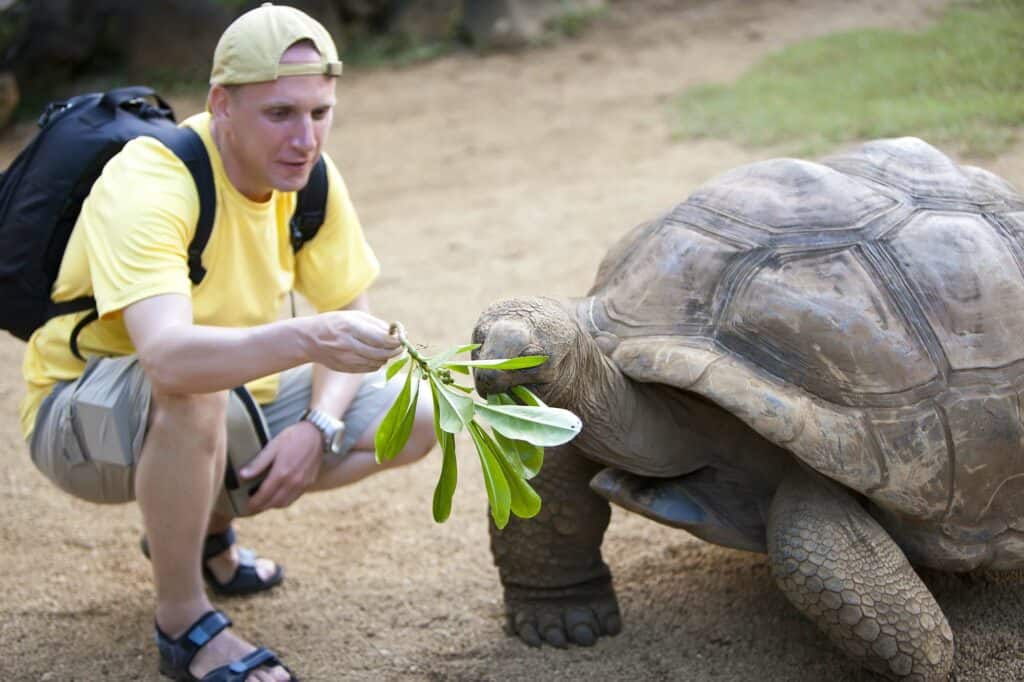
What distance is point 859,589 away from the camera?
85.8 inches

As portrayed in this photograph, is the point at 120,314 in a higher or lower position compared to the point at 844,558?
higher

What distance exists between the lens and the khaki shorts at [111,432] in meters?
2.44

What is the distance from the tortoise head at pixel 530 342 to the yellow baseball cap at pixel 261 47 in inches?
25.8

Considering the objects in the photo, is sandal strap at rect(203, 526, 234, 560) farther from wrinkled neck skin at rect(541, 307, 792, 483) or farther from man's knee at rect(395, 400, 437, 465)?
wrinkled neck skin at rect(541, 307, 792, 483)

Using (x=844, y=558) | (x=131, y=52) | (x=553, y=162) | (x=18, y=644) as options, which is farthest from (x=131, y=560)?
(x=131, y=52)

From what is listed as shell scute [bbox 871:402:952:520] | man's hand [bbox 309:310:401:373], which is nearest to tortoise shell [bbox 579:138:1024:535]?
shell scute [bbox 871:402:952:520]

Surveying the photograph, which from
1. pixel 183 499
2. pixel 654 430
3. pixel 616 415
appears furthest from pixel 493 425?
pixel 183 499

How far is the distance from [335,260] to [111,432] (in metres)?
0.65

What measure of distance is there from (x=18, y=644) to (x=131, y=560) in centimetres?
50

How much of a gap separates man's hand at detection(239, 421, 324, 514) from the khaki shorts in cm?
5

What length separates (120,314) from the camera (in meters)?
2.44

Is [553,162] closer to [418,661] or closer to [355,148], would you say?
[355,148]

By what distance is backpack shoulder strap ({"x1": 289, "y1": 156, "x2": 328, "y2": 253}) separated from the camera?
2.60 metres

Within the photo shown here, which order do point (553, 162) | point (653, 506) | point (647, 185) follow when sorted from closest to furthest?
point (653, 506), point (647, 185), point (553, 162)
